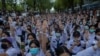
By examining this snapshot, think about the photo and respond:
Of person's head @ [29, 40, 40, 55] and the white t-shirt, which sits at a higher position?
person's head @ [29, 40, 40, 55]

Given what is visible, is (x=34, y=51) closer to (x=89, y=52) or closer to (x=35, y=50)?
(x=35, y=50)

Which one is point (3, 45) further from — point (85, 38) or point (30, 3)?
point (30, 3)

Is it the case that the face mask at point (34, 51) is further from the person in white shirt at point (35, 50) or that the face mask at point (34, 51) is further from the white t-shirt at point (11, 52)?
the white t-shirt at point (11, 52)

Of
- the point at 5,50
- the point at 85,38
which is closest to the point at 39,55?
the point at 5,50

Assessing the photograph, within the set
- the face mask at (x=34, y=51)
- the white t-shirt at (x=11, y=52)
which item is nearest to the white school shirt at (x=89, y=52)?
the face mask at (x=34, y=51)

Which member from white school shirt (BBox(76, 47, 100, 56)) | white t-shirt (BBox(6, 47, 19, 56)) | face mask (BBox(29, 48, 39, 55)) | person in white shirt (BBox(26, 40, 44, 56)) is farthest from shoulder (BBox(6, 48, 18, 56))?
white school shirt (BBox(76, 47, 100, 56))

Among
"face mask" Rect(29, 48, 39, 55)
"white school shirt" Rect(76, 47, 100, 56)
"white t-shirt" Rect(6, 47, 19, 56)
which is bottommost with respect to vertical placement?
"white t-shirt" Rect(6, 47, 19, 56)

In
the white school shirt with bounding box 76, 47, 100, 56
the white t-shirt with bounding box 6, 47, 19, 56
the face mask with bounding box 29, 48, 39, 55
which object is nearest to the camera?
the white school shirt with bounding box 76, 47, 100, 56

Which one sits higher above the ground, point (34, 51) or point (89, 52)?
point (89, 52)

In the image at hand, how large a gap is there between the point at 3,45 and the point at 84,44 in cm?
203

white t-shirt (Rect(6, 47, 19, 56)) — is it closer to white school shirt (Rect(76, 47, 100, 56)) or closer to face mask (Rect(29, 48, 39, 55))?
face mask (Rect(29, 48, 39, 55))

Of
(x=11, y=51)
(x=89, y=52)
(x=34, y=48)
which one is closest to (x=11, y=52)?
(x=11, y=51)

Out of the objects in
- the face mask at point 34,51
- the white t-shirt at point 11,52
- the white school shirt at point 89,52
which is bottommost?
the white t-shirt at point 11,52

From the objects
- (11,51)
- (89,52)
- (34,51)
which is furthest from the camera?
(11,51)
